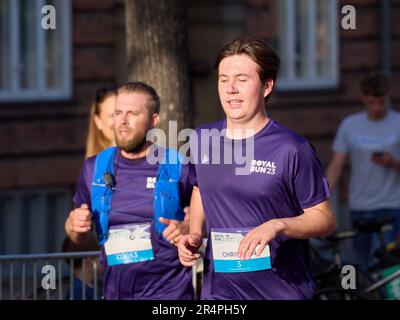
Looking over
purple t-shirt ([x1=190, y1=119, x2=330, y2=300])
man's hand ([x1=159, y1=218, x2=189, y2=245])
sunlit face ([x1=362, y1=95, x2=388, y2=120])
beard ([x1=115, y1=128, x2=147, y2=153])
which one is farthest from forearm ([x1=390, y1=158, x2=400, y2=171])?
A: purple t-shirt ([x1=190, y1=119, x2=330, y2=300])

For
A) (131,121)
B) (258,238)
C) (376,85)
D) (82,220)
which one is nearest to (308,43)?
(376,85)

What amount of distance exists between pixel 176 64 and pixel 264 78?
2.61m

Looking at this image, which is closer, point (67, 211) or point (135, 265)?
point (135, 265)

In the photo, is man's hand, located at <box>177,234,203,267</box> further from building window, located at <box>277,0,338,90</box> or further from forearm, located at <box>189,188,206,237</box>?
building window, located at <box>277,0,338,90</box>

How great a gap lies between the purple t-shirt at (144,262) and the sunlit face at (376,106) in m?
3.54

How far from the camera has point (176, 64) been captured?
8.35 m

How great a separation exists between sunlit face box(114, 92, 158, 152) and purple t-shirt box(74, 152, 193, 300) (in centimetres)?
13

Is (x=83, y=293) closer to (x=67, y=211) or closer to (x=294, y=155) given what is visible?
(x=294, y=155)

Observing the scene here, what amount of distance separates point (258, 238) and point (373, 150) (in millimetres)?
4792

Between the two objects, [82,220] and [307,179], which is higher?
[307,179]

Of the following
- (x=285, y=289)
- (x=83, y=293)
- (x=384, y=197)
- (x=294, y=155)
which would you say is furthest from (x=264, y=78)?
(x=384, y=197)

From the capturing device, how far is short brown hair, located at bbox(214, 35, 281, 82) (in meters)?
5.77

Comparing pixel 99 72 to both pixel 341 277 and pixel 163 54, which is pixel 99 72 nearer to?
pixel 163 54

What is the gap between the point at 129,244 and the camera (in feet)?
21.8
